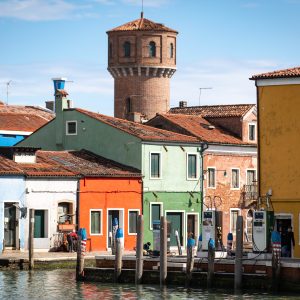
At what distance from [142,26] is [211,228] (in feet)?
165

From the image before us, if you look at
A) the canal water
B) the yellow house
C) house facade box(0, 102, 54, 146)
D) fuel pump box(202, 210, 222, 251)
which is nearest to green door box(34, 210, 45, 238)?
the canal water

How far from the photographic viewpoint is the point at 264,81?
49906 mm

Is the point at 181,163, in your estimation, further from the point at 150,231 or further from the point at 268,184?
the point at 268,184

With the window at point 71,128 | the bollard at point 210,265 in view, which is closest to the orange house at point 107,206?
the window at point 71,128

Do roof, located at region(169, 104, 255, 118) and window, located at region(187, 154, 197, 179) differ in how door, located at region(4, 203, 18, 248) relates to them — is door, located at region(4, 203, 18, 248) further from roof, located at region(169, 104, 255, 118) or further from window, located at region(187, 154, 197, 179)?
roof, located at region(169, 104, 255, 118)

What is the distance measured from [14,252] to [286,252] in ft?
42.1

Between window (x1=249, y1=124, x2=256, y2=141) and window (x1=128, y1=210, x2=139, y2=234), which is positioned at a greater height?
window (x1=249, y1=124, x2=256, y2=141)

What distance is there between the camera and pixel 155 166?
207 feet

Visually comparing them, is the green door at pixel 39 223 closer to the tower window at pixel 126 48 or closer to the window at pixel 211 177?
the window at pixel 211 177

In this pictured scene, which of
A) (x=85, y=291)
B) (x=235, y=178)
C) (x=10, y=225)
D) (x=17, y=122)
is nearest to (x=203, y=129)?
(x=235, y=178)

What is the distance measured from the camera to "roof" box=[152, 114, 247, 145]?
6600cm

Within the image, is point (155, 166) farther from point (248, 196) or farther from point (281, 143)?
point (281, 143)

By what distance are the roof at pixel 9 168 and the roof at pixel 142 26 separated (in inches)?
1612

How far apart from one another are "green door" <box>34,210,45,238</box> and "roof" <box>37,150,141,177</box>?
2.51 metres
